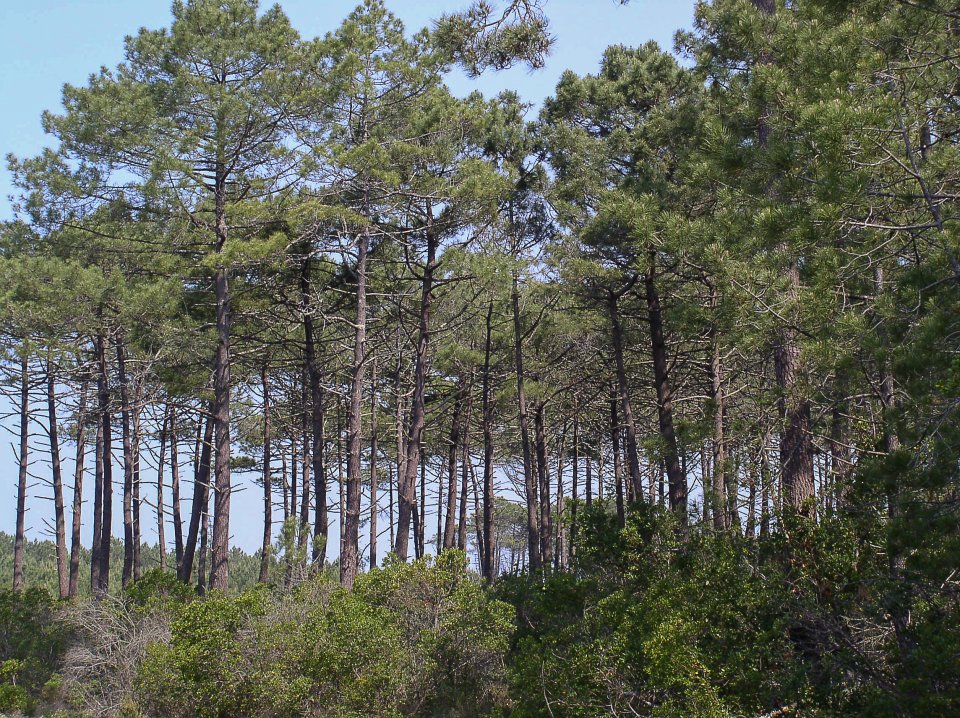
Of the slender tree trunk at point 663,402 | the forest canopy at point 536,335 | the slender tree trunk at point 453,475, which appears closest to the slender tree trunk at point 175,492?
the forest canopy at point 536,335

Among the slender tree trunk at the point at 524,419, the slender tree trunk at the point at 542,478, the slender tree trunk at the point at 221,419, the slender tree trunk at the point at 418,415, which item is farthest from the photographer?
the slender tree trunk at the point at 542,478

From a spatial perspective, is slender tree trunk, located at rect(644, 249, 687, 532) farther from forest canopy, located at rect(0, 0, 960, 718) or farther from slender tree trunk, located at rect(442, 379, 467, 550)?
slender tree trunk, located at rect(442, 379, 467, 550)

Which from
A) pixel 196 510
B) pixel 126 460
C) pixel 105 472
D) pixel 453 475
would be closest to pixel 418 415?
pixel 453 475

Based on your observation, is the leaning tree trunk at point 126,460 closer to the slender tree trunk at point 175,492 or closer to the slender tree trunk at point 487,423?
the slender tree trunk at point 175,492

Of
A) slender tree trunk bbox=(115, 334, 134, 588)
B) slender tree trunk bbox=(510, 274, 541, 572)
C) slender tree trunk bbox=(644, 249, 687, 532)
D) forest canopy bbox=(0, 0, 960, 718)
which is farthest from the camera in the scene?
slender tree trunk bbox=(115, 334, 134, 588)

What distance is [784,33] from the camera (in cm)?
933

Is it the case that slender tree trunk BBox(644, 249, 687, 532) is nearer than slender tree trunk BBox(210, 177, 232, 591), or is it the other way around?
slender tree trunk BBox(644, 249, 687, 532)

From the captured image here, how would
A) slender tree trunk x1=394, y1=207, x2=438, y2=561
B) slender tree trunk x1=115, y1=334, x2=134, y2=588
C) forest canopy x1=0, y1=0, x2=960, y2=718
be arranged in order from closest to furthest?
forest canopy x1=0, y1=0, x2=960, y2=718 → slender tree trunk x1=394, y1=207, x2=438, y2=561 → slender tree trunk x1=115, y1=334, x2=134, y2=588

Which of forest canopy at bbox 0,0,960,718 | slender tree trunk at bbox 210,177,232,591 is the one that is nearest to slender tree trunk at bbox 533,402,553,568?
forest canopy at bbox 0,0,960,718

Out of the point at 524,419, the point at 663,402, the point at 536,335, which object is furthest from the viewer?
the point at 536,335

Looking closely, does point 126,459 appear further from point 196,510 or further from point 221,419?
point 221,419

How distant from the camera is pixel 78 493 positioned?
27.0 meters

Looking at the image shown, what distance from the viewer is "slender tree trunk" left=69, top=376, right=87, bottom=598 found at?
2508cm

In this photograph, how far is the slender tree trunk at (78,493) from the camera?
2508 cm
